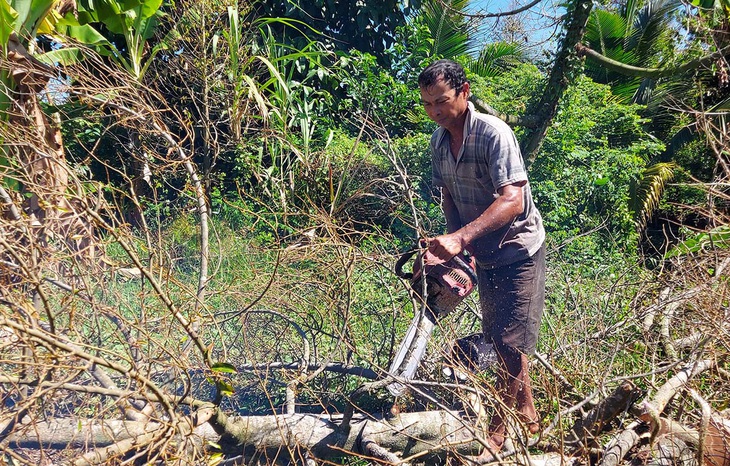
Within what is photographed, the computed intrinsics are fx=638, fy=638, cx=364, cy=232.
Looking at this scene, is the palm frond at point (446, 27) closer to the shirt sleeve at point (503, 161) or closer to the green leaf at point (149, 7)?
the green leaf at point (149, 7)

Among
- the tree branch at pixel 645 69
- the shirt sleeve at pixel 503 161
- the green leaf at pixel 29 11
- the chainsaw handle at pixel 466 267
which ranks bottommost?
the chainsaw handle at pixel 466 267

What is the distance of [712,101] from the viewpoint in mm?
8438

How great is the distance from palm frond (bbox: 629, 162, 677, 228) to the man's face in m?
5.55

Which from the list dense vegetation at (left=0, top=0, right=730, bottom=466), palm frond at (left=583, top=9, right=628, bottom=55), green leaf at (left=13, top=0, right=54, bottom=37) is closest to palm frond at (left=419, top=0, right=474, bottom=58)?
dense vegetation at (left=0, top=0, right=730, bottom=466)

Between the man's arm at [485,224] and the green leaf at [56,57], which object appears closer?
the man's arm at [485,224]

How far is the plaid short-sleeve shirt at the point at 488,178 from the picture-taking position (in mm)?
2979

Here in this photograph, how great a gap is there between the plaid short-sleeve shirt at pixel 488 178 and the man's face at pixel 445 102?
0.22 ft

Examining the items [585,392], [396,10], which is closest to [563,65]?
[396,10]

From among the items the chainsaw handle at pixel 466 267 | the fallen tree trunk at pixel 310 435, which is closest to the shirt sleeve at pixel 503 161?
the chainsaw handle at pixel 466 267

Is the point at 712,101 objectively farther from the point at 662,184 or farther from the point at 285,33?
the point at 285,33

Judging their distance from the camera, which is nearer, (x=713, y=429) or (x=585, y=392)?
(x=713, y=429)

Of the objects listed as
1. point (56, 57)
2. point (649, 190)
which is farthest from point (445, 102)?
point (649, 190)

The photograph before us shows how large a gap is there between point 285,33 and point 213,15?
6.22 ft

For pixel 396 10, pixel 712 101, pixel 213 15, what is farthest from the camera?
pixel 396 10
